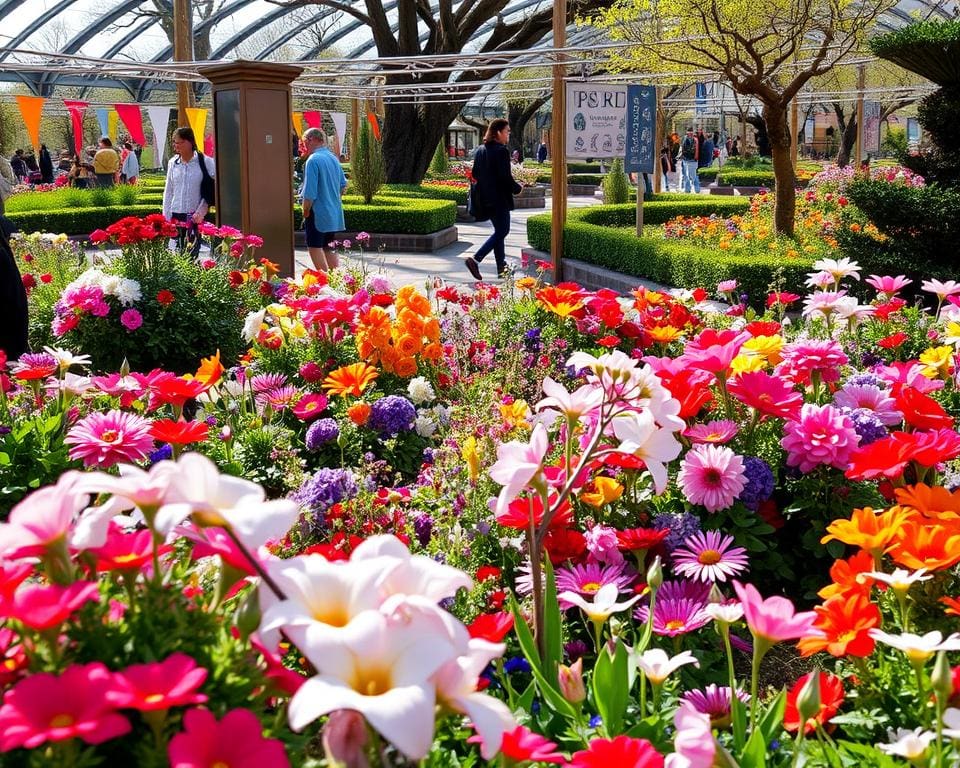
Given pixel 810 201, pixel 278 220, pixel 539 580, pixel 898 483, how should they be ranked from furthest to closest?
pixel 810 201, pixel 278 220, pixel 898 483, pixel 539 580

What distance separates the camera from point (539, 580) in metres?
1.55

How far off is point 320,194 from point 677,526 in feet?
23.1

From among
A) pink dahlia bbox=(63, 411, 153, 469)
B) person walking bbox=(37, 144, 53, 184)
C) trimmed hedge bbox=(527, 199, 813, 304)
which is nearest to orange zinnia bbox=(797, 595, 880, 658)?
pink dahlia bbox=(63, 411, 153, 469)

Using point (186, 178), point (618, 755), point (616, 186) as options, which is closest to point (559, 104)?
point (186, 178)

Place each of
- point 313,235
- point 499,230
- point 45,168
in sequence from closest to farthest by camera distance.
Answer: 1. point 313,235
2. point 499,230
3. point 45,168

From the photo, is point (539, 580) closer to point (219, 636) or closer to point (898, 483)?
point (219, 636)

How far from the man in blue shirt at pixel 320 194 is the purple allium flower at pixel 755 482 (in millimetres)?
6681

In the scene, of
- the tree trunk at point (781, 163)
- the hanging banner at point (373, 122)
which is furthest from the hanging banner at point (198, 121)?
the hanging banner at point (373, 122)

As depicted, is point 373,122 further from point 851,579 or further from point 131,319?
point 851,579

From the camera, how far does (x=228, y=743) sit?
82 centimetres

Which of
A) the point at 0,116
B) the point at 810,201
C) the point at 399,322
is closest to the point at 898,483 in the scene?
the point at 399,322

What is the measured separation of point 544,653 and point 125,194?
16293 millimetres

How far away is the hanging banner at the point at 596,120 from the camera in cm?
959

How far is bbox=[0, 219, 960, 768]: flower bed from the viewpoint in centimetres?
87
